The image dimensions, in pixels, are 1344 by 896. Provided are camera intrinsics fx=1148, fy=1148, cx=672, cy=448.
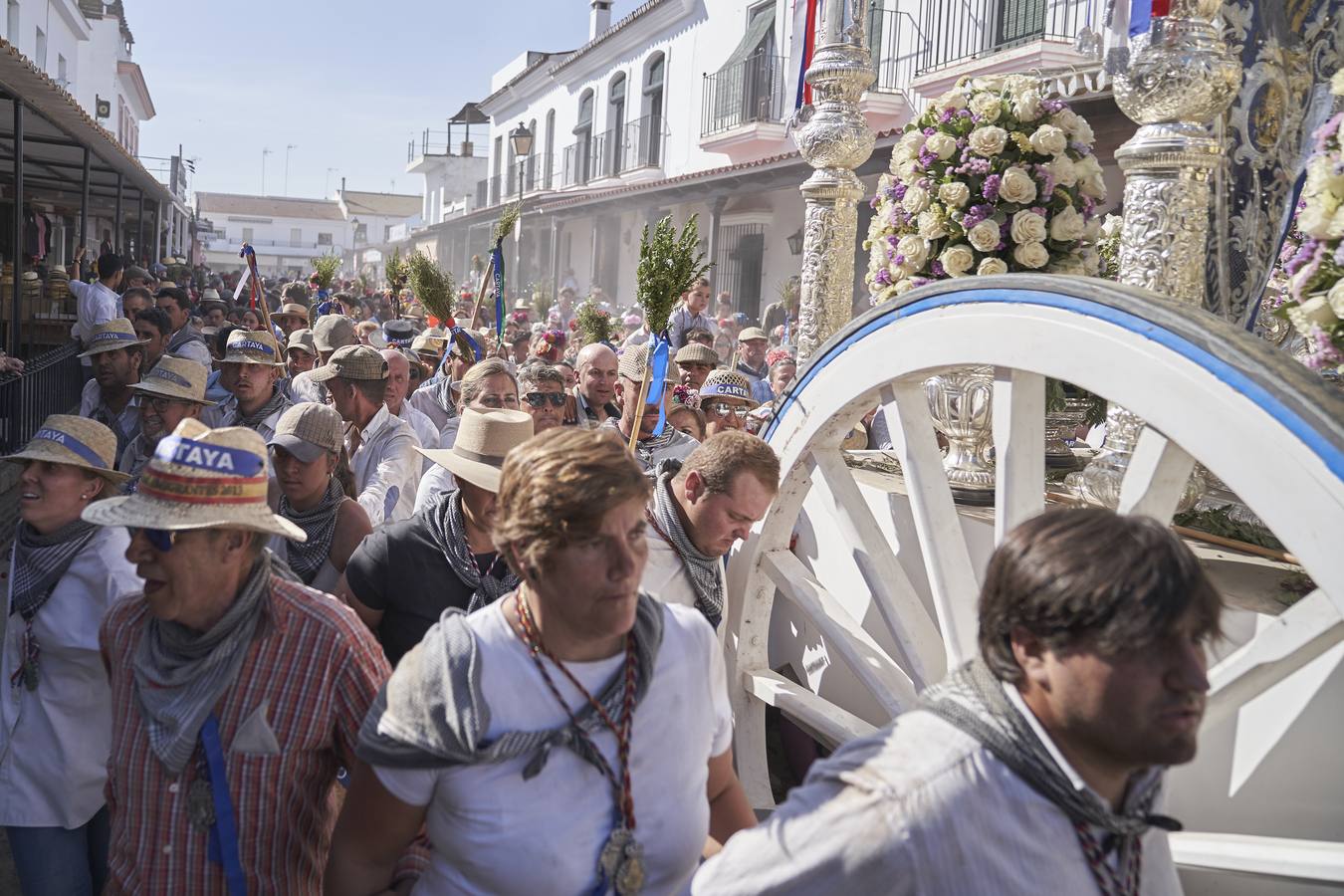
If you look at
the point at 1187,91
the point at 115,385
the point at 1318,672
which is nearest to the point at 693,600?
the point at 1318,672

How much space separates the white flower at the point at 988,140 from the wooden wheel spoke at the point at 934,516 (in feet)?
4.14

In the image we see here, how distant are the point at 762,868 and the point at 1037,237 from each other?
9.10ft

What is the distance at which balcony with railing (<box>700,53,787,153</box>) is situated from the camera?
2084 cm

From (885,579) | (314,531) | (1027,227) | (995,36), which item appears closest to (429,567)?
(314,531)

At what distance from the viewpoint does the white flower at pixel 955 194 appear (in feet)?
12.5

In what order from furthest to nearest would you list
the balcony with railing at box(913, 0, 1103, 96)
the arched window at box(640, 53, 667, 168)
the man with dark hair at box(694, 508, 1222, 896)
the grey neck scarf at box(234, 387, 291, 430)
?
the arched window at box(640, 53, 667, 168)
the balcony with railing at box(913, 0, 1103, 96)
the grey neck scarf at box(234, 387, 291, 430)
the man with dark hair at box(694, 508, 1222, 896)

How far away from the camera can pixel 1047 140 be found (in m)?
3.80

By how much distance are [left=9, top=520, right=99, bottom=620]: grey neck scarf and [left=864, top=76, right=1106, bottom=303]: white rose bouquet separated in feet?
8.90

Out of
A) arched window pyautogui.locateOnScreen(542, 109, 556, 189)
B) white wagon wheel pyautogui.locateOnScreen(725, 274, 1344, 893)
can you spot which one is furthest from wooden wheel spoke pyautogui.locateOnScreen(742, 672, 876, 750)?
arched window pyautogui.locateOnScreen(542, 109, 556, 189)

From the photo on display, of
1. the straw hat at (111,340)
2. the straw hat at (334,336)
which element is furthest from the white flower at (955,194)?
the straw hat at (334,336)

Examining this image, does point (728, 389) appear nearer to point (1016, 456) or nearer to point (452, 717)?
point (1016, 456)

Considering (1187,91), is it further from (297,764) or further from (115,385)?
(115,385)

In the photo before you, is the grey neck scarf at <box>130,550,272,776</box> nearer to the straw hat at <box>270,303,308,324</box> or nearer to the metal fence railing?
the metal fence railing

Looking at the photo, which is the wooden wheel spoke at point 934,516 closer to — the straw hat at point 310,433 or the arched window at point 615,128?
the straw hat at point 310,433
